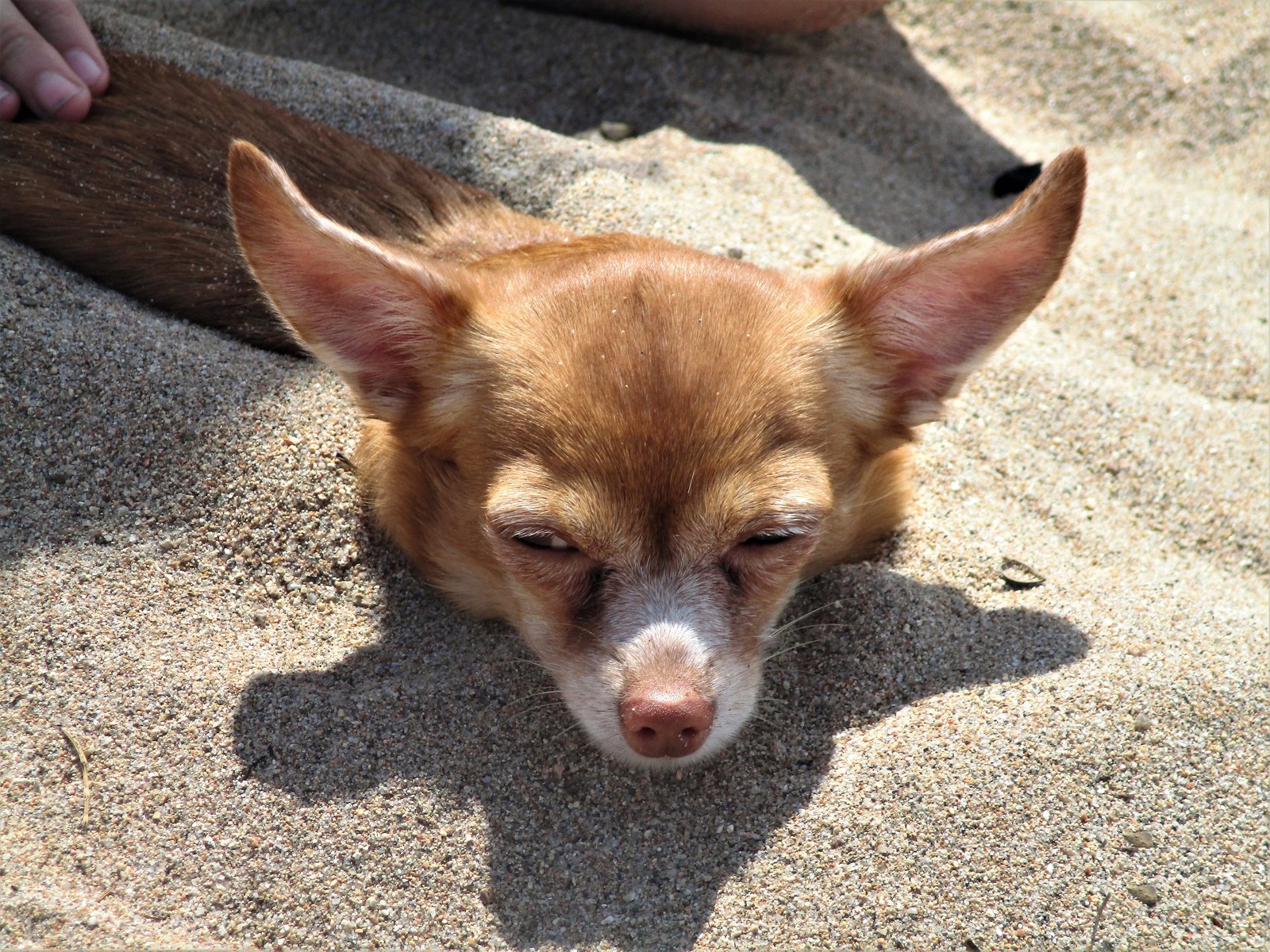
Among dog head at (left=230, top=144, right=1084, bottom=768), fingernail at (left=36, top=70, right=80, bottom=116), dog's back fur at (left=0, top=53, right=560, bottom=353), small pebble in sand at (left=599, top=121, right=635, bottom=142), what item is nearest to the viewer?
dog head at (left=230, top=144, right=1084, bottom=768)

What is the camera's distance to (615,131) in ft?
15.3

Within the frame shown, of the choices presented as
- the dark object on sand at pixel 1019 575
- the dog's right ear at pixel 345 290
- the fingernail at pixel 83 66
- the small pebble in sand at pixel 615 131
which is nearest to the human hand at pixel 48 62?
the fingernail at pixel 83 66

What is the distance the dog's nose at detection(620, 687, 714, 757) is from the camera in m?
2.38

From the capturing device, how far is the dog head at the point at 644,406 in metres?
2.51

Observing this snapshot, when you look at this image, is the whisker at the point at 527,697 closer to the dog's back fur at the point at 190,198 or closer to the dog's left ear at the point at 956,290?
the dog's left ear at the point at 956,290

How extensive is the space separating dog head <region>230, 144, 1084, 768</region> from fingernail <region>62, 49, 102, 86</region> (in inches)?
66.4

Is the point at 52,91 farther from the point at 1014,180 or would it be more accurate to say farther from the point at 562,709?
the point at 1014,180

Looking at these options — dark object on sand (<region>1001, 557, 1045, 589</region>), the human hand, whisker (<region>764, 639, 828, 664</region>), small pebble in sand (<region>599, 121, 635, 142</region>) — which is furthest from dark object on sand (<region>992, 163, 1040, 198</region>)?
the human hand

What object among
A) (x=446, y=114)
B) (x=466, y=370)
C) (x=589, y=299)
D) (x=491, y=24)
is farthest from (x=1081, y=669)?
(x=491, y=24)

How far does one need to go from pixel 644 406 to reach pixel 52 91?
2498 millimetres

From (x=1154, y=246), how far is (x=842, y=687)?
2.70 metres

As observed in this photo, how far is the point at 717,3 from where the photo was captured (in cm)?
→ 484

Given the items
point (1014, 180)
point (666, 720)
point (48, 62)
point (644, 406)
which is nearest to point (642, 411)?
point (644, 406)

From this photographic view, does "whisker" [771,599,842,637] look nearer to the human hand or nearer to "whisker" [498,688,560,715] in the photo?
"whisker" [498,688,560,715]
